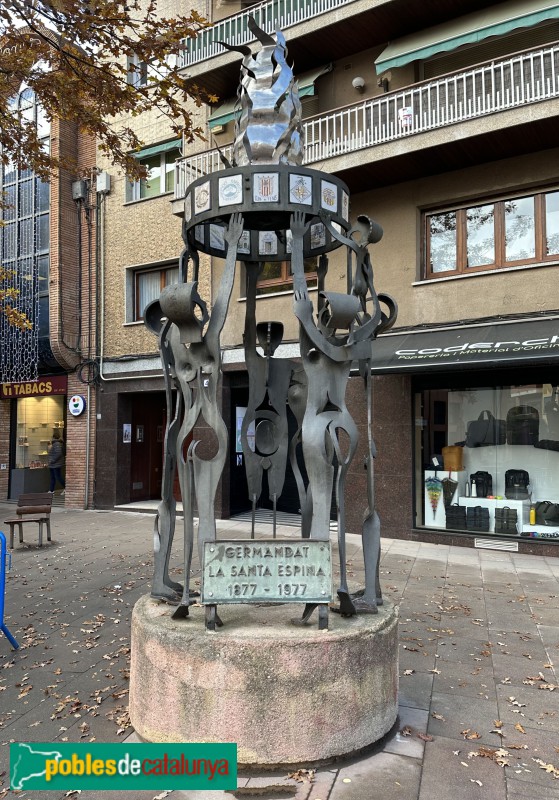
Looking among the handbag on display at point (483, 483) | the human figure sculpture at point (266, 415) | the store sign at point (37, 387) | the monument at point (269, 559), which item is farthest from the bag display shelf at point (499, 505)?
the store sign at point (37, 387)

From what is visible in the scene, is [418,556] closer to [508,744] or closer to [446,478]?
[446,478]

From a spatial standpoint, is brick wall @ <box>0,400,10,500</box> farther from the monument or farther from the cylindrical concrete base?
the cylindrical concrete base

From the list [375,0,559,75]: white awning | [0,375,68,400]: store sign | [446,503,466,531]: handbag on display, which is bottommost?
[446,503,466,531]: handbag on display

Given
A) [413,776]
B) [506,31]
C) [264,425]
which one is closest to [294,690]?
[413,776]

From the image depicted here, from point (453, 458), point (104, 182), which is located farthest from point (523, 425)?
point (104, 182)

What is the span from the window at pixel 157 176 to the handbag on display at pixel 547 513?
11285mm

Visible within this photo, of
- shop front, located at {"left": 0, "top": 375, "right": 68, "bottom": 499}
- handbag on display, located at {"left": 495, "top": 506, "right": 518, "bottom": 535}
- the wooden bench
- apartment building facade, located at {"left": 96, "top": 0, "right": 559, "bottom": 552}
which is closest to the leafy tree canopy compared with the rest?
apartment building facade, located at {"left": 96, "top": 0, "right": 559, "bottom": 552}

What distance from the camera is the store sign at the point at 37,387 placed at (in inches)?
619

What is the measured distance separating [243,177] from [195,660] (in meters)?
3.08

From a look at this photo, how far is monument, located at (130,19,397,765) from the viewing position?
10.4 feet

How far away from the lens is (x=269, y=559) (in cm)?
348

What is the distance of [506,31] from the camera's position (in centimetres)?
983

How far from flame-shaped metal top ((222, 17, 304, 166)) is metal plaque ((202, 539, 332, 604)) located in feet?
8.92

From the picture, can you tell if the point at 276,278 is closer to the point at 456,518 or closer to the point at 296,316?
the point at 456,518
